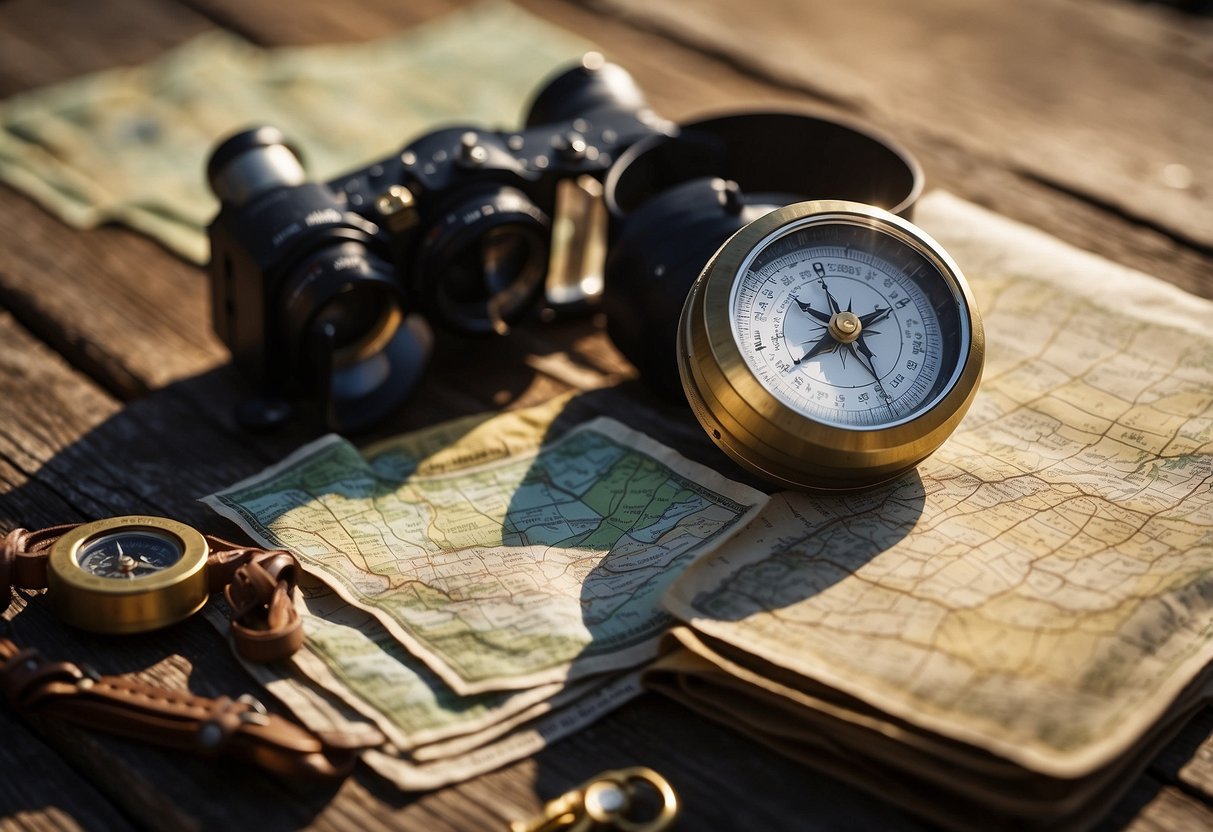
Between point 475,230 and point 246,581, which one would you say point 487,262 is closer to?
point 475,230

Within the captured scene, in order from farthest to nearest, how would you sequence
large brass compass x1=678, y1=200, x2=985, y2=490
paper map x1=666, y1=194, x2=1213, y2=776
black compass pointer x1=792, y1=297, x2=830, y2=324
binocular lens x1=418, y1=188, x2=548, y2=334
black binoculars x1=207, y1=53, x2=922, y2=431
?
binocular lens x1=418, y1=188, x2=548, y2=334 < black binoculars x1=207, y1=53, x2=922, y2=431 < black compass pointer x1=792, y1=297, x2=830, y2=324 < large brass compass x1=678, y1=200, x2=985, y2=490 < paper map x1=666, y1=194, x2=1213, y2=776

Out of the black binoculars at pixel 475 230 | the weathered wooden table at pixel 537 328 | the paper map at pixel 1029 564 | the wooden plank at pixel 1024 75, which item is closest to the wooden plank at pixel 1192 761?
the weathered wooden table at pixel 537 328

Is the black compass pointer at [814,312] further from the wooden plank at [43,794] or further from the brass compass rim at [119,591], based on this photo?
the wooden plank at [43,794]

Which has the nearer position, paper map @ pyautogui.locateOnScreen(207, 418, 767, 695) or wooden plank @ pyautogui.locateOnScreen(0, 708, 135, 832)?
wooden plank @ pyautogui.locateOnScreen(0, 708, 135, 832)

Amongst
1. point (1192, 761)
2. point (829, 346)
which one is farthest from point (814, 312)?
point (1192, 761)

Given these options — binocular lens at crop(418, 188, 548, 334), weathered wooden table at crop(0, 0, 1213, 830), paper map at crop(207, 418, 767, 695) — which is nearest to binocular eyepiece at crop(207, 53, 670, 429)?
binocular lens at crop(418, 188, 548, 334)

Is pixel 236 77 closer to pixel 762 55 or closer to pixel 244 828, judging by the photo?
pixel 762 55

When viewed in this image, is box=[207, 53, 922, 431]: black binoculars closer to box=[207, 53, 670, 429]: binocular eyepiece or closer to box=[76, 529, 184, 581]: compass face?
box=[207, 53, 670, 429]: binocular eyepiece
